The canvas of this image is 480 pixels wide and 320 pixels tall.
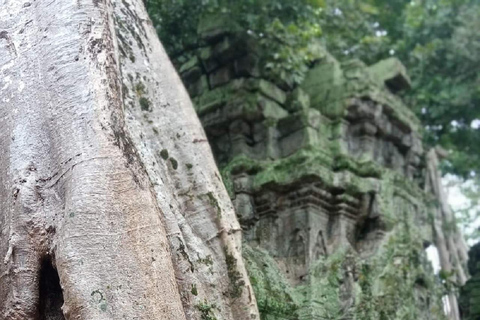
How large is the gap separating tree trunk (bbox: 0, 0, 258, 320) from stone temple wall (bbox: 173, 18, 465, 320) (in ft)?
2.46

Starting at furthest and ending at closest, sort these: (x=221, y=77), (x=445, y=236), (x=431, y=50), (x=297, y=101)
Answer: (x=431, y=50) → (x=445, y=236) → (x=221, y=77) → (x=297, y=101)

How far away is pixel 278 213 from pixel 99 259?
2.83 metres

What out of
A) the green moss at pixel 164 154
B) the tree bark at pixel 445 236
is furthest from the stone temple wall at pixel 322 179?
the tree bark at pixel 445 236

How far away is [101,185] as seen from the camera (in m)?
2.66

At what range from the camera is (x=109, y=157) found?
2.72m

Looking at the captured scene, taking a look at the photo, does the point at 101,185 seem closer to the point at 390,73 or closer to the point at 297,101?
the point at 297,101

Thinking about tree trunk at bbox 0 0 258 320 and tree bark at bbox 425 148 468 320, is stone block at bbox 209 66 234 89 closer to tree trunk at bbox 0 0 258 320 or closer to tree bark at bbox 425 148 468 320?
tree trunk at bbox 0 0 258 320

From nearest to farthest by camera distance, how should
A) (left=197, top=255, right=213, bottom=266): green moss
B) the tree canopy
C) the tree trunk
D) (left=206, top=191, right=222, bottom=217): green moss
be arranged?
1. the tree trunk
2. (left=197, top=255, right=213, bottom=266): green moss
3. (left=206, top=191, right=222, bottom=217): green moss
4. the tree canopy

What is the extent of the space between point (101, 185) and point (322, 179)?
2.73 metres

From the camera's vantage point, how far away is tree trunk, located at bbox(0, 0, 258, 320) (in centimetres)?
257

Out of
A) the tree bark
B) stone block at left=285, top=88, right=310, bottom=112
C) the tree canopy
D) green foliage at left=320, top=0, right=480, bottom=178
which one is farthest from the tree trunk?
green foliage at left=320, top=0, right=480, bottom=178

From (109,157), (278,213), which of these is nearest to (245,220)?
(278,213)

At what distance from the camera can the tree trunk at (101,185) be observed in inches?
101

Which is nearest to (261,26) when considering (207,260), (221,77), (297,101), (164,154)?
(221,77)
